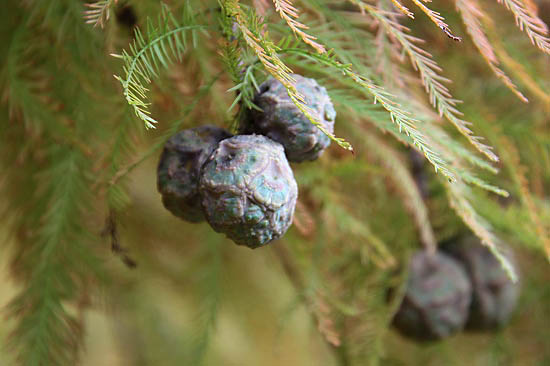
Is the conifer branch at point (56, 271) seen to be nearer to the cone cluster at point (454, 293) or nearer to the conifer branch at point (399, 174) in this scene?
the conifer branch at point (399, 174)

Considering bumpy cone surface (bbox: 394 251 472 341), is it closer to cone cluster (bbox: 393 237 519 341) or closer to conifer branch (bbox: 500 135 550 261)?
cone cluster (bbox: 393 237 519 341)

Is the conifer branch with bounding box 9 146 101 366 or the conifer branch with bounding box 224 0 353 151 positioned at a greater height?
the conifer branch with bounding box 224 0 353 151

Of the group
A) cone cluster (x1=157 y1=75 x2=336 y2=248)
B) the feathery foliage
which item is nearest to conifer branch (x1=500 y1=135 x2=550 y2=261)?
the feathery foliage

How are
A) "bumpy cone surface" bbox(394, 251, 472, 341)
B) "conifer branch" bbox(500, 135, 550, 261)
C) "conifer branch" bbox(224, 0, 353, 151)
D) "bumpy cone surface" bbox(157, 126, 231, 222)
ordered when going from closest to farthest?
1. "conifer branch" bbox(224, 0, 353, 151)
2. "bumpy cone surface" bbox(157, 126, 231, 222)
3. "conifer branch" bbox(500, 135, 550, 261)
4. "bumpy cone surface" bbox(394, 251, 472, 341)

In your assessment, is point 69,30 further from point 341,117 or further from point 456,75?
point 456,75

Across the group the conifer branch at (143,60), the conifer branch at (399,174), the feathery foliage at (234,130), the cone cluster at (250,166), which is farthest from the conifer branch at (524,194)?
the conifer branch at (143,60)

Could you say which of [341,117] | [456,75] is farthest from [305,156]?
[456,75]

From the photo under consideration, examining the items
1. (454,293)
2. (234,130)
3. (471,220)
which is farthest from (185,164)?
(454,293)
